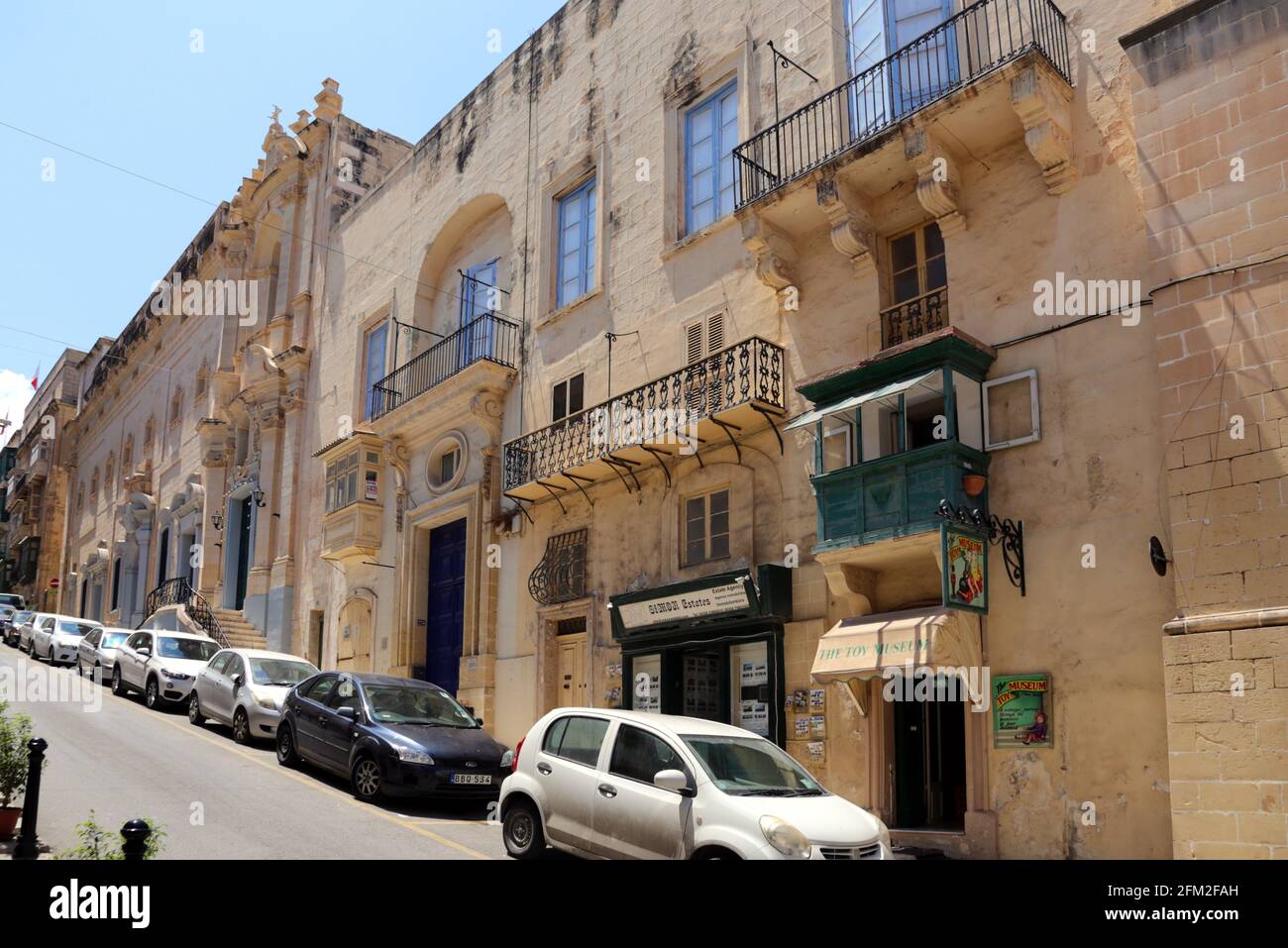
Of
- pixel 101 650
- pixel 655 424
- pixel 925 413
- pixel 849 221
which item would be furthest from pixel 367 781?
pixel 101 650

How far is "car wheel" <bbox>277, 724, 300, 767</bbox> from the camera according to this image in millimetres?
14938

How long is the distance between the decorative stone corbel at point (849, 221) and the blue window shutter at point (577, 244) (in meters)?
6.28

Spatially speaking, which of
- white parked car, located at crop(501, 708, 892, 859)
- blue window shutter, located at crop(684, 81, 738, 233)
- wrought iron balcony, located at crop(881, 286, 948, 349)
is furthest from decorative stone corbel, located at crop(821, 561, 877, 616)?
blue window shutter, located at crop(684, 81, 738, 233)

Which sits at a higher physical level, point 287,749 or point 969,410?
point 969,410

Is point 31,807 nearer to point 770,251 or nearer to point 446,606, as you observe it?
point 770,251

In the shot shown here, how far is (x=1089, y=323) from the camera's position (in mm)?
11898

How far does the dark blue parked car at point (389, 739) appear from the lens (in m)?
12.8

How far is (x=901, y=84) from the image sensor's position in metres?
13.6

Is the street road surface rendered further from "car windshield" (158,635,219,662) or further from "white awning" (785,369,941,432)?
"white awning" (785,369,941,432)

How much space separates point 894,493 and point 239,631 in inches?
856

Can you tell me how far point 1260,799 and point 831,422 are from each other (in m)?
6.41

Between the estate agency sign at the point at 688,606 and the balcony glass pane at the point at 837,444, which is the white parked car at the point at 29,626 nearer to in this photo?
Result: the estate agency sign at the point at 688,606
